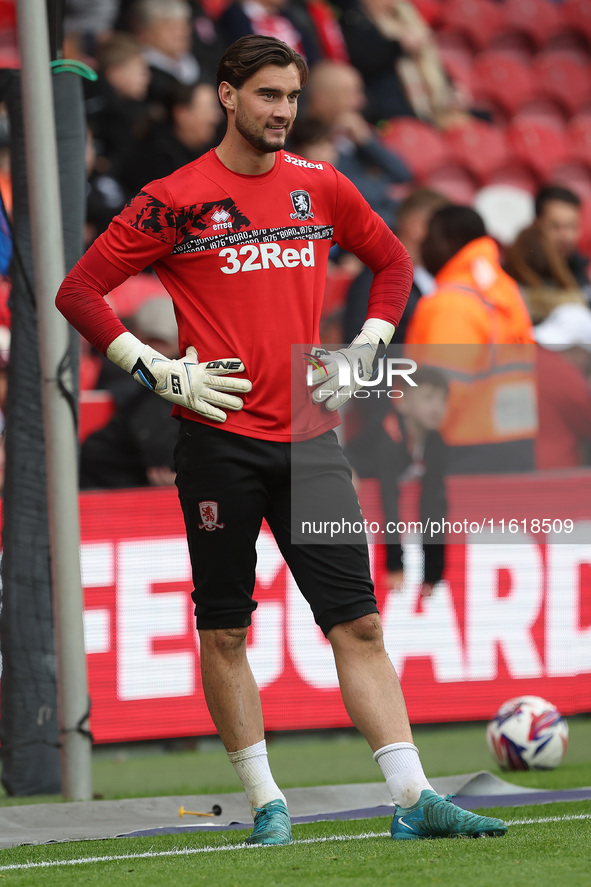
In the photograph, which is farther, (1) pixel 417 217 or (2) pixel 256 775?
(1) pixel 417 217

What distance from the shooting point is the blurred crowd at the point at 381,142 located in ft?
22.8

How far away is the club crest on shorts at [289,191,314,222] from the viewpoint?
3807 millimetres

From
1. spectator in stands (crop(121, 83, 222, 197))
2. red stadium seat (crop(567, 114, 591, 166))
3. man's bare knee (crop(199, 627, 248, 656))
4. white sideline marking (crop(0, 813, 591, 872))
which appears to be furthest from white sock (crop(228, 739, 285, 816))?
red stadium seat (crop(567, 114, 591, 166))

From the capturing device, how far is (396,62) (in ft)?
41.1

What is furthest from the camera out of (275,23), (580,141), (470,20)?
(470,20)

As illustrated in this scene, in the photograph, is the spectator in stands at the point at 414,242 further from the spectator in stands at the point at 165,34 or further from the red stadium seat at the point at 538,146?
the red stadium seat at the point at 538,146

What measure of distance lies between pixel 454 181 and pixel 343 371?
866 cm

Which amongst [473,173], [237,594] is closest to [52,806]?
[237,594]

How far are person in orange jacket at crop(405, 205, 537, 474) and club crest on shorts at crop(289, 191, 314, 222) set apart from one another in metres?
2.95

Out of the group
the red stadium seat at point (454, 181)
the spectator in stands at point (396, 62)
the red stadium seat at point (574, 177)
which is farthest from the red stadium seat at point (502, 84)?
the red stadium seat at point (454, 181)

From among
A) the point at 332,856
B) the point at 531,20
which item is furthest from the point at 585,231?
the point at 332,856

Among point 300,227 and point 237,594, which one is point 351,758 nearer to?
point 237,594

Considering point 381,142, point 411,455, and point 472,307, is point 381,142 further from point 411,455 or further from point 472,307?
point 411,455

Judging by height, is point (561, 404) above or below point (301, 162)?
below
